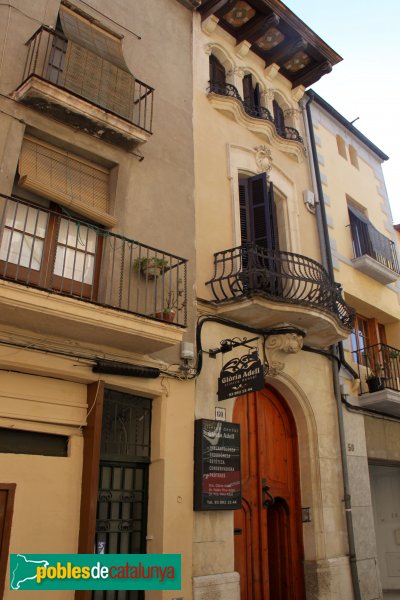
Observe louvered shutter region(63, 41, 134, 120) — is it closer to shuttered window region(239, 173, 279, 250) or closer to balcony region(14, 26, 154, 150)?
balcony region(14, 26, 154, 150)

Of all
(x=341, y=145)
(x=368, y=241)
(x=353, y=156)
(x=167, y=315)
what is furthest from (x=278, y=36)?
(x=167, y=315)

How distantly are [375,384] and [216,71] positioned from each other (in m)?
7.20

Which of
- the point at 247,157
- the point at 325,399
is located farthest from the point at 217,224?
the point at 325,399

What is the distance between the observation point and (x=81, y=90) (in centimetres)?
777

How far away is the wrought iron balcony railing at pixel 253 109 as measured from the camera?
10.7 meters

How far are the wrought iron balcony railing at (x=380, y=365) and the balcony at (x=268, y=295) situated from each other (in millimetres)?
1984

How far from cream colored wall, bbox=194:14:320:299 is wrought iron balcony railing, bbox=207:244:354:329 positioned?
0.23 metres

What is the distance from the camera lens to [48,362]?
6465 millimetres

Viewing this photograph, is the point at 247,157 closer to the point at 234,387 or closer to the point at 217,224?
the point at 217,224

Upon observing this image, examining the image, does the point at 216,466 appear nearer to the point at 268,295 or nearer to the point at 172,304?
the point at 172,304

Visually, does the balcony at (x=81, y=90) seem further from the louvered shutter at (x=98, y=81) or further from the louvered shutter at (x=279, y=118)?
the louvered shutter at (x=279, y=118)

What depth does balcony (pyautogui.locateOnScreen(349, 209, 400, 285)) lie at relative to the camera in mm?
12273

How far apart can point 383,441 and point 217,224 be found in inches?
225

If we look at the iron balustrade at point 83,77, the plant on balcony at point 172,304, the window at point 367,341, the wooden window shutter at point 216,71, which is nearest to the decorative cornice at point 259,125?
the wooden window shutter at point 216,71
